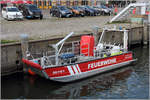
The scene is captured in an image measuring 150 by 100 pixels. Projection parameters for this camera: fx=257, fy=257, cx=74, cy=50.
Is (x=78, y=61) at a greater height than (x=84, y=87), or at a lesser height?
greater

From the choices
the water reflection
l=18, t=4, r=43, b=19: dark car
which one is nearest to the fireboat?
the water reflection

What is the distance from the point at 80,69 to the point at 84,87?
1159 millimetres

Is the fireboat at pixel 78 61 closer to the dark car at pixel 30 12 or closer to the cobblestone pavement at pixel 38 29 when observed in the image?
the cobblestone pavement at pixel 38 29

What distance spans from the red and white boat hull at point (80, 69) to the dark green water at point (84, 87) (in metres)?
0.32

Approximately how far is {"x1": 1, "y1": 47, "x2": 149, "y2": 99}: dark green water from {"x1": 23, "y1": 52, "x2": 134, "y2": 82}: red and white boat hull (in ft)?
1.05

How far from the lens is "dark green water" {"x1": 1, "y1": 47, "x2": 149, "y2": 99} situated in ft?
38.8

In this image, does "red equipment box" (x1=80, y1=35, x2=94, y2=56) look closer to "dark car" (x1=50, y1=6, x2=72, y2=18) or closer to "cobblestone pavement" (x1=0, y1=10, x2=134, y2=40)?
"cobblestone pavement" (x1=0, y1=10, x2=134, y2=40)

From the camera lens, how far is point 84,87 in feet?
42.3

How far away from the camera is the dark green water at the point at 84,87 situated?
11.8m

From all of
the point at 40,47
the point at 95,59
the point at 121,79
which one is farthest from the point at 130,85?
the point at 40,47

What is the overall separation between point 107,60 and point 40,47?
4058 mm

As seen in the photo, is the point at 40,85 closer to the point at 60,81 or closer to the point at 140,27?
the point at 60,81

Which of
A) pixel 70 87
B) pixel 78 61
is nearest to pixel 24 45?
pixel 78 61

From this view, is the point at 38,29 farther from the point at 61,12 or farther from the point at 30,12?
the point at 61,12
